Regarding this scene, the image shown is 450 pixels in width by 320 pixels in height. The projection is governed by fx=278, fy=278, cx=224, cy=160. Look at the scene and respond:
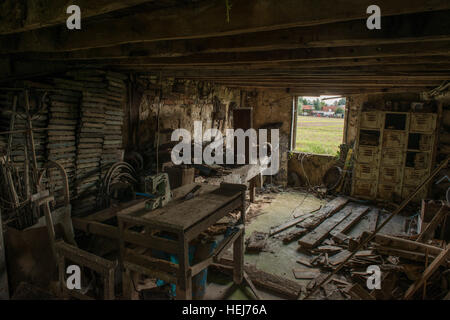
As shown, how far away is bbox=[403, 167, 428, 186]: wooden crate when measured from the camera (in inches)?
272

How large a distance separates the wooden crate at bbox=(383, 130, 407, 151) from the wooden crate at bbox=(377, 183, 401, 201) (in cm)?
100

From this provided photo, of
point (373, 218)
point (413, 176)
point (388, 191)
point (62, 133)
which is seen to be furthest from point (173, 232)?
point (413, 176)

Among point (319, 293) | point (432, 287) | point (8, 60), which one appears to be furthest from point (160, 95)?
point (432, 287)

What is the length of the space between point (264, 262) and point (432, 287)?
2.23 meters

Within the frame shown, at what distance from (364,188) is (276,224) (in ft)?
10.6

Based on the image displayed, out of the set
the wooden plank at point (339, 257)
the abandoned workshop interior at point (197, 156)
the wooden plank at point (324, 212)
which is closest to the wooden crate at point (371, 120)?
the abandoned workshop interior at point (197, 156)

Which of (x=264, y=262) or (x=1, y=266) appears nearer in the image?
(x=1, y=266)

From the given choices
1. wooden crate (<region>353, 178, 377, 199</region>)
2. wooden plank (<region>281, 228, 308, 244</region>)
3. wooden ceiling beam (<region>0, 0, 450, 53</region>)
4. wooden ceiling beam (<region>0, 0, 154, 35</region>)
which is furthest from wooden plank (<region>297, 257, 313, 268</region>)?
wooden ceiling beam (<region>0, 0, 154, 35</region>)

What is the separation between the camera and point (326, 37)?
7.46ft

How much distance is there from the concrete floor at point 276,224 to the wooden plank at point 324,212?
31 centimetres

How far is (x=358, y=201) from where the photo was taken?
7.52 metres

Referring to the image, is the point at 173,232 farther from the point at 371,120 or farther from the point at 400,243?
the point at 371,120

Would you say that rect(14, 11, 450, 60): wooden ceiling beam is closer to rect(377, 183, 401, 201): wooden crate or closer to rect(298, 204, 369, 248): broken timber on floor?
rect(298, 204, 369, 248): broken timber on floor
